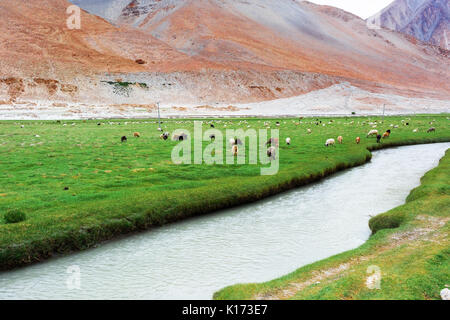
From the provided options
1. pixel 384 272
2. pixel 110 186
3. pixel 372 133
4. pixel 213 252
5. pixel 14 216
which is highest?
pixel 372 133

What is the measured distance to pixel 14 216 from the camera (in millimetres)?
17125

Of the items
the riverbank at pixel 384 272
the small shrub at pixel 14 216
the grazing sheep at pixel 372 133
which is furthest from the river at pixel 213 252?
the grazing sheep at pixel 372 133

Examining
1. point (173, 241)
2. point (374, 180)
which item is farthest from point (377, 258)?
point (374, 180)

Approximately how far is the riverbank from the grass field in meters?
7.67

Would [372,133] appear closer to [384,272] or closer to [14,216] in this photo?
[384,272]

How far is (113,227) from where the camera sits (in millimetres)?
18109

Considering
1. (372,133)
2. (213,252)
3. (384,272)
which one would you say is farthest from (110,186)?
(372,133)

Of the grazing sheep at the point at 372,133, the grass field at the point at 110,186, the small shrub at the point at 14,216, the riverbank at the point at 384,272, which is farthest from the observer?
the grazing sheep at the point at 372,133

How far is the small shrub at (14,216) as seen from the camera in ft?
55.8

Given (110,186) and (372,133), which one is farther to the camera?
(372,133)

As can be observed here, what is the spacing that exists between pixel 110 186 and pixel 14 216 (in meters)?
7.44

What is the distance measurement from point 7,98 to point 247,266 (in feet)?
439

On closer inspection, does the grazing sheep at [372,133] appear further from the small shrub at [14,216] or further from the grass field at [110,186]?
the small shrub at [14,216]

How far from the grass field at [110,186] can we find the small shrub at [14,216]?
0.75 ft
